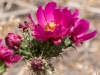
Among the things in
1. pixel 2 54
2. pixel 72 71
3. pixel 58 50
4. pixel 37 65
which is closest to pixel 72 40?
pixel 58 50

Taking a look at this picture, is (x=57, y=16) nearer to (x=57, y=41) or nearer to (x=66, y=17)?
(x=66, y=17)

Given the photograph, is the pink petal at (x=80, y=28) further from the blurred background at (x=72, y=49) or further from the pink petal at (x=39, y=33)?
the blurred background at (x=72, y=49)

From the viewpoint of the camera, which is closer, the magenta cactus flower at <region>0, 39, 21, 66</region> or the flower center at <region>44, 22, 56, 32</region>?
the flower center at <region>44, 22, 56, 32</region>

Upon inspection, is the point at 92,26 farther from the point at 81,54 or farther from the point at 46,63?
the point at 46,63

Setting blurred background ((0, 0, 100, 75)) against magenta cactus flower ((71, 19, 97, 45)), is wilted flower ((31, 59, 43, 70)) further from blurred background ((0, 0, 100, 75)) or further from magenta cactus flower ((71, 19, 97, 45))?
blurred background ((0, 0, 100, 75))

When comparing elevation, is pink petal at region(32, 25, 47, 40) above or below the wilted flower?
above

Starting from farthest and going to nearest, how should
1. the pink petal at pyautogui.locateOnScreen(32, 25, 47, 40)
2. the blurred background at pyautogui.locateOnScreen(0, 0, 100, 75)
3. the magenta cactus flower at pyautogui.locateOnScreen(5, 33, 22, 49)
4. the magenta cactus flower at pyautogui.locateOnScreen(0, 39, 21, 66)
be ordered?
the blurred background at pyautogui.locateOnScreen(0, 0, 100, 75)
the magenta cactus flower at pyautogui.locateOnScreen(0, 39, 21, 66)
the magenta cactus flower at pyautogui.locateOnScreen(5, 33, 22, 49)
the pink petal at pyautogui.locateOnScreen(32, 25, 47, 40)

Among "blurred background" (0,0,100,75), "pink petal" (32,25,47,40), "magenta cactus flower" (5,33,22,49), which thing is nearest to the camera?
"pink petal" (32,25,47,40)

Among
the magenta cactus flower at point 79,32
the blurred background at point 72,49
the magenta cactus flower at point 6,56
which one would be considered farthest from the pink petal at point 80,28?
the blurred background at point 72,49

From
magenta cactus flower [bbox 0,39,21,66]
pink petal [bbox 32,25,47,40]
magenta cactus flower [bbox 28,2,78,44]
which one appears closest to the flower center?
magenta cactus flower [bbox 28,2,78,44]
